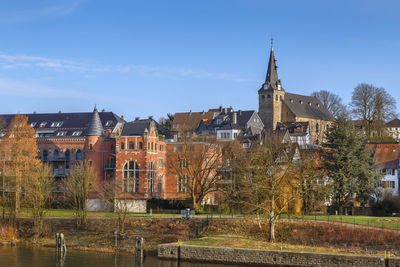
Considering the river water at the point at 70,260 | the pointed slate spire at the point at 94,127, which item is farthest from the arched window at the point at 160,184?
the river water at the point at 70,260

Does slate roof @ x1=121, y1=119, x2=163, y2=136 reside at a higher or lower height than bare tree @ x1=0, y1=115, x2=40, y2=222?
higher

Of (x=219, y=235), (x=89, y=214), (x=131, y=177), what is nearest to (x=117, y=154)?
(x=131, y=177)

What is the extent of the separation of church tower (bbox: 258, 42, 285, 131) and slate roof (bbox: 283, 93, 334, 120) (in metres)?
2.77

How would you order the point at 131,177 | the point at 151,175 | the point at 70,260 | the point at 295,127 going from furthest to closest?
1. the point at 295,127
2. the point at 151,175
3. the point at 131,177
4. the point at 70,260

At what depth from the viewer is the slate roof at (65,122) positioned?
84.6 m

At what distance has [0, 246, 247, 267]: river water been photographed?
4094 centimetres

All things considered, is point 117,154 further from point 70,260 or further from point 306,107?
point 306,107

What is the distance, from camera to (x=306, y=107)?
138625 mm

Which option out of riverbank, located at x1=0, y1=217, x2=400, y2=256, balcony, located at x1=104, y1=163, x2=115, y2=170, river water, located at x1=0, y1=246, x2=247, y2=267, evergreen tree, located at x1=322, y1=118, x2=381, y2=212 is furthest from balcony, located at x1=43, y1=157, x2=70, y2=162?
evergreen tree, located at x1=322, y1=118, x2=381, y2=212

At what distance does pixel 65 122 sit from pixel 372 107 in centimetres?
5872

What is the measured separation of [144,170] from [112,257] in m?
23.7

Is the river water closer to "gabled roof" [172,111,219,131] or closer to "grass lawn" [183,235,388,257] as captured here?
"grass lawn" [183,235,388,257]

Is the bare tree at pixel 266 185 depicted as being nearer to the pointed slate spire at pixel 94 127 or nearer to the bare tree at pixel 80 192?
the bare tree at pixel 80 192

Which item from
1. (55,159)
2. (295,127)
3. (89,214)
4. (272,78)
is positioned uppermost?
(272,78)
